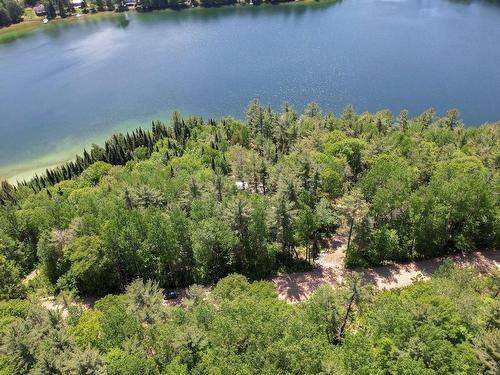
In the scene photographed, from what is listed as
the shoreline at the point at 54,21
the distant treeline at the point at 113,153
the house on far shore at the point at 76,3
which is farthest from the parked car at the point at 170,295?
the house on far shore at the point at 76,3

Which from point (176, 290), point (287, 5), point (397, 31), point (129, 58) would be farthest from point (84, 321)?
point (287, 5)

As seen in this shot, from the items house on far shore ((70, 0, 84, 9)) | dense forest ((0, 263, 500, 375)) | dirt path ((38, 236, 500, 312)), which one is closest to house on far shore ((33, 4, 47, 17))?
house on far shore ((70, 0, 84, 9))

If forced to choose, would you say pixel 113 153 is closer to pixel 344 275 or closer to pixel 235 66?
pixel 344 275

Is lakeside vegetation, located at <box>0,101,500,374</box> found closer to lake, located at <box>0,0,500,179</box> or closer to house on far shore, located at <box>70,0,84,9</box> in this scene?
lake, located at <box>0,0,500,179</box>

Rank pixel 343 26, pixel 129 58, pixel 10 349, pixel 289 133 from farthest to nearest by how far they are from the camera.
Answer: pixel 343 26
pixel 129 58
pixel 289 133
pixel 10 349

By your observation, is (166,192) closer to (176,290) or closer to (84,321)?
Answer: (176,290)

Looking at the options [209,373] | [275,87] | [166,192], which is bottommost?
[275,87]

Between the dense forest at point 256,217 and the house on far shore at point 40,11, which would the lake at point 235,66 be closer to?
the house on far shore at point 40,11

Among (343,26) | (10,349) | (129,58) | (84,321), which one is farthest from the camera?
(343,26)
